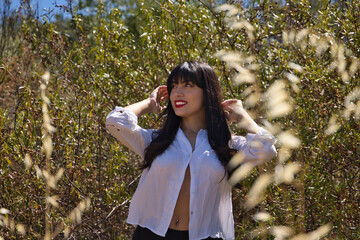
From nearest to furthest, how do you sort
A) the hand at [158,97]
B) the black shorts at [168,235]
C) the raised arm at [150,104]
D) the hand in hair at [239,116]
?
the black shorts at [168,235], the hand in hair at [239,116], the raised arm at [150,104], the hand at [158,97]

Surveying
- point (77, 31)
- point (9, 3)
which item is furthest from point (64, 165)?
point (9, 3)

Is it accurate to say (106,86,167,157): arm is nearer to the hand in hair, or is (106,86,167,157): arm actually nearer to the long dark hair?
the long dark hair

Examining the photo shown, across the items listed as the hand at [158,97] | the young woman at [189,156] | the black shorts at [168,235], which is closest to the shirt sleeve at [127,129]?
the young woman at [189,156]

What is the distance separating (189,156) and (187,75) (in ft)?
1.43

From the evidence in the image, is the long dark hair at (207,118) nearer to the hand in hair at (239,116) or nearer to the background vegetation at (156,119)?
the hand in hair at (239,116)

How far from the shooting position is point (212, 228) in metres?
2.40

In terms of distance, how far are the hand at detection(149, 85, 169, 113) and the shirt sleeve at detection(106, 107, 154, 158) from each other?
22 cm

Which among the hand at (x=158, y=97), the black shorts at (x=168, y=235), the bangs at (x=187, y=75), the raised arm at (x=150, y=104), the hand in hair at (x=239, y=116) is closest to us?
the black shorts at (x=168, y=235)

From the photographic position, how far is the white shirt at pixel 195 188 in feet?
7.73

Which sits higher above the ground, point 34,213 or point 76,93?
point 76,93

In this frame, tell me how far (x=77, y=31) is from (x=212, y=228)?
2.16 metres

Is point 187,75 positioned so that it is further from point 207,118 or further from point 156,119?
point 156,119

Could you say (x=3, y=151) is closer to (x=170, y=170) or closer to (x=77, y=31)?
(x=77, y=31)

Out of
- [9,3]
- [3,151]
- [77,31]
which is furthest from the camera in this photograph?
[9,3]
